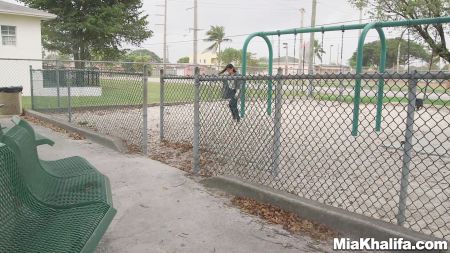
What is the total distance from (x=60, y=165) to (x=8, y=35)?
1828 cm

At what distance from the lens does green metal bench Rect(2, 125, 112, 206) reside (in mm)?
2773

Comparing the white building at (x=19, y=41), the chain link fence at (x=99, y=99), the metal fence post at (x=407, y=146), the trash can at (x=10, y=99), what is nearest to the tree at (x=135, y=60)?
the chain link fence at (x=99, y=99)

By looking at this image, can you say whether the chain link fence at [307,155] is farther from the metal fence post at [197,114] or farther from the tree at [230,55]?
the tree at [230,55]

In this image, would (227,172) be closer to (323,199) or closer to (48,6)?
(323,199)

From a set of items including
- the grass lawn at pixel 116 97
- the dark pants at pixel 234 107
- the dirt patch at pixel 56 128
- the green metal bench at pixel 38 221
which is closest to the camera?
the green metal bench at pixel 38 221

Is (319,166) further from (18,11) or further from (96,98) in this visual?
(18,11)

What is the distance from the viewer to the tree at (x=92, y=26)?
2416 cm

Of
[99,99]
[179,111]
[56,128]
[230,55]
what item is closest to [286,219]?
[56,128]

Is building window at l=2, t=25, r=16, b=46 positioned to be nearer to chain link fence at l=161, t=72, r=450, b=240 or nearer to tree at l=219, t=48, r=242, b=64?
chain link fence at l=161, t=72, r=450, b=240

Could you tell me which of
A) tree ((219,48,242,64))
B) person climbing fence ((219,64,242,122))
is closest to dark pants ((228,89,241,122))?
person climbing fence ((219,64,242,122))

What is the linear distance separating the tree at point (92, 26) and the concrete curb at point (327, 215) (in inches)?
812

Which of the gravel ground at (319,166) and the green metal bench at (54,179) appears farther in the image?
the gravel ground at (319,166)

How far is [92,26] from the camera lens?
23.9 metres

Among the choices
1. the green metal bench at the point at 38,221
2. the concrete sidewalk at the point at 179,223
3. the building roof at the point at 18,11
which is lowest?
the concrete sidewalk at the point at 179,223
